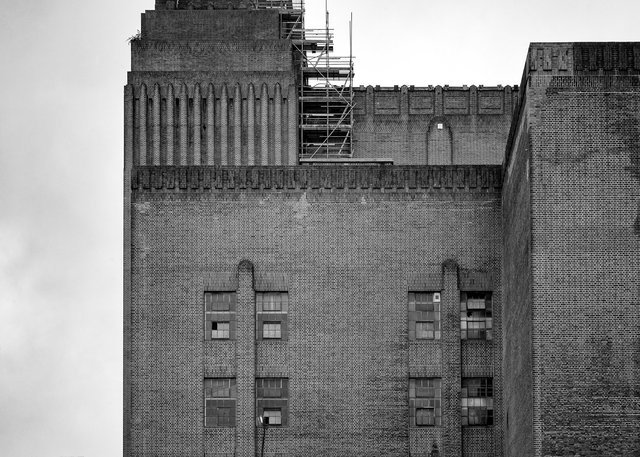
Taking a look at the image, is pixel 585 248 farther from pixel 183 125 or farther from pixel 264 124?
pixel 183 125

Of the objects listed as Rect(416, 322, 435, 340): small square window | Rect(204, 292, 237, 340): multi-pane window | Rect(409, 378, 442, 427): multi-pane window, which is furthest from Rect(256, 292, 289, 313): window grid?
Rect(409, 378, 442, 427): multi-pane window

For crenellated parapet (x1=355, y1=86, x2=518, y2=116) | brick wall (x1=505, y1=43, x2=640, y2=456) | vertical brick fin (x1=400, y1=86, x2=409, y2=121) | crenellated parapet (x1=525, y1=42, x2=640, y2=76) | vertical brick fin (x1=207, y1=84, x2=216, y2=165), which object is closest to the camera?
brick wall (x1=505, y1=43, x2=640, y2=456)

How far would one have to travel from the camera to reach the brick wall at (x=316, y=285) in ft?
246

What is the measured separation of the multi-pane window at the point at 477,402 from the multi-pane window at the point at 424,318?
7.34 ft

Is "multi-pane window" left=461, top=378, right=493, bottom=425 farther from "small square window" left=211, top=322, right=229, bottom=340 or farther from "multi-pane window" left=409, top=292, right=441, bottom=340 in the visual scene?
"small square window" left=211, top=322, right=229, bottom=340

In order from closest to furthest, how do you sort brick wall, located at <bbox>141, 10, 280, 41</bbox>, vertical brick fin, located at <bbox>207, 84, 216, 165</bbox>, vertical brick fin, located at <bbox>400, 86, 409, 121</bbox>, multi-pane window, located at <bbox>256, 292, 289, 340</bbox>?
multi-pane window, located at <bbox>256, 292, 289, 340</bbox>, vertical brick fin, located at <bbox>207, 84, 216, 165</bbox>, brick wall, located at <bbox>141, 10, 280, 41</bbox>, vertical brick fin, located at <bbox>400, 86, 409, 121</bbox>

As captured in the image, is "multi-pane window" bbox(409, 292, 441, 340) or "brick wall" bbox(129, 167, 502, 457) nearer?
"brick wall" bbox(129, 167, 502, 457)

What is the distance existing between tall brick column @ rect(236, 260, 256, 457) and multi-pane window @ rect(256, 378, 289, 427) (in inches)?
12.4

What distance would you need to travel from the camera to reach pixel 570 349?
208ft

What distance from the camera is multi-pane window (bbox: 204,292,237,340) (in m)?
75.6

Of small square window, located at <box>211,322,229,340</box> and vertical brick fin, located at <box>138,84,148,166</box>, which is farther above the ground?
vertical brick fin, located at <box>138,84,148,166</box>

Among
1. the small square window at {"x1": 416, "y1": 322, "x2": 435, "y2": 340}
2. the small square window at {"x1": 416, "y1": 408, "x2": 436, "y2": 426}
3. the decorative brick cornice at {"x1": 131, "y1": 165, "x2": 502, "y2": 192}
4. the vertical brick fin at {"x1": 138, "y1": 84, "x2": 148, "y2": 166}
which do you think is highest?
the vertical brick fin at {"x1": 138, "y1": 84, "x2": 148, "y2": 166}

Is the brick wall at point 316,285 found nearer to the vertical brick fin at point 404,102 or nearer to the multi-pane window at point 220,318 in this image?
the multi-pane window at point 220,318

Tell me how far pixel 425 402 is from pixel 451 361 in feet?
5.84
